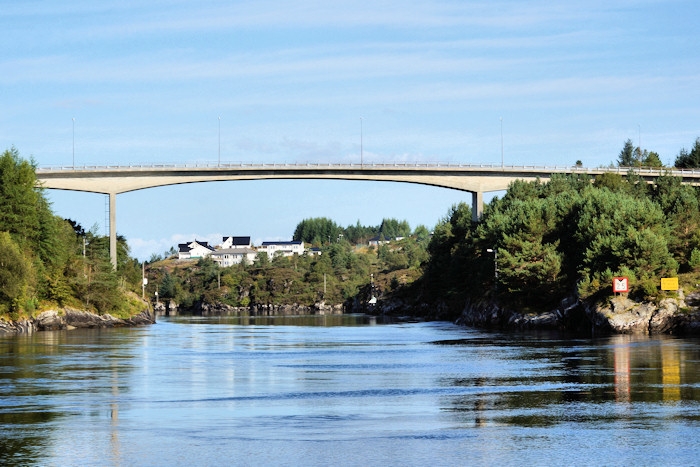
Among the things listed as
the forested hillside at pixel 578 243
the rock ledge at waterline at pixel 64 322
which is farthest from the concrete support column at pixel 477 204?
the rock ledge at waterline at pixel 64 322

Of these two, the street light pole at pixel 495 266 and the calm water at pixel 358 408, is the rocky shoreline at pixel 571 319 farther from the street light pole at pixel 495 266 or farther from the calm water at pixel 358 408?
the calm water at pixel 358 408

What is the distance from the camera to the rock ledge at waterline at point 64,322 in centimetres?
9450

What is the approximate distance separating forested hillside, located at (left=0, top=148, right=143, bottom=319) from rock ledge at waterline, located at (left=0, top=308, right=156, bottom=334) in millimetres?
941

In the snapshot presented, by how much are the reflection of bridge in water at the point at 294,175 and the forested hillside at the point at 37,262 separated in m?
14.4

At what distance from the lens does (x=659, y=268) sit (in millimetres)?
81562

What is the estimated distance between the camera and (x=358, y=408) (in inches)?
1235

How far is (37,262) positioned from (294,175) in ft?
150

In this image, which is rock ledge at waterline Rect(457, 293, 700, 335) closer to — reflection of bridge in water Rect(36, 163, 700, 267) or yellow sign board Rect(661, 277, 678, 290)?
yellow sign board Rect(661, 277, 678, 290)

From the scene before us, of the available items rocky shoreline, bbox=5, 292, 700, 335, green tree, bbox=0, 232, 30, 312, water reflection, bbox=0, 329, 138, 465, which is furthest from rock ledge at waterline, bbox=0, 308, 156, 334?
water reflection, bbox=0, 329, 138, 465

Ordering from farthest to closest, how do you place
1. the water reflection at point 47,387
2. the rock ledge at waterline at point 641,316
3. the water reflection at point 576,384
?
the rock ledge at waterline at point 641,316
the water reflection at point 576,384
the water reflection at point 47,387

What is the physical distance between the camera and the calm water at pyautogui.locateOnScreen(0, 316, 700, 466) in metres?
23.1

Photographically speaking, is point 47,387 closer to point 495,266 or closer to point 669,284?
point 669,284

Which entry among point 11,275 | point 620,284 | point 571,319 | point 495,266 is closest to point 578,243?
point 571,319

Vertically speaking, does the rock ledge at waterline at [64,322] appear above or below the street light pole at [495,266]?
below
